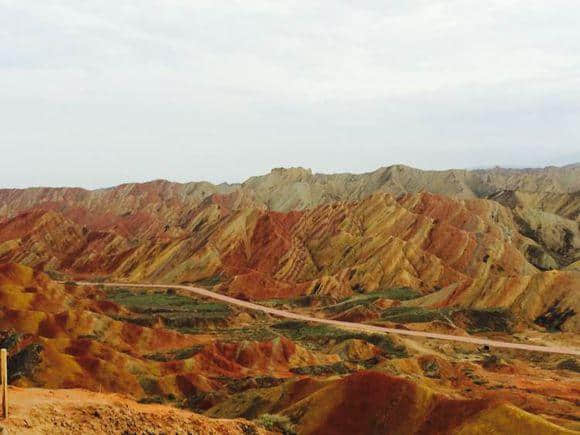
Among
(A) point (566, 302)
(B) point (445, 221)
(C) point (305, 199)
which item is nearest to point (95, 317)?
(A) point (566, 302)

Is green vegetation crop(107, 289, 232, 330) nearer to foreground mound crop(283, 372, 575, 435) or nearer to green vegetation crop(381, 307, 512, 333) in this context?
green vegetation crop(381, 307, 512, 333)

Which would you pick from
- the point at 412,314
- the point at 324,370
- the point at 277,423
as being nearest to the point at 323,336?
the point at 412,314

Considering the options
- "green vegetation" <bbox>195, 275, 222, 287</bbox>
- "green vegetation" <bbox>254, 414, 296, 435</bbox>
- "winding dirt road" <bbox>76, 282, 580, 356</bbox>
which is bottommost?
"winding dirt road" <bbox>76, 282, 580, 356</bbox>

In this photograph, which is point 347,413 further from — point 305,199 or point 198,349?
point 305,199

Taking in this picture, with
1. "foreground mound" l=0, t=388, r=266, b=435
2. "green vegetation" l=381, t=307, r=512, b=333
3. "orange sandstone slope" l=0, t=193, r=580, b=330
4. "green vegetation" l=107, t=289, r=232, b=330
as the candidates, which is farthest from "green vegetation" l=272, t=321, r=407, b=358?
"foreground mound" l=0, t=388, r=266, b=435

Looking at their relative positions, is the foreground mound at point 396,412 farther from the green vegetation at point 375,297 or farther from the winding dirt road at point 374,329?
the green vegetation at point 375,297

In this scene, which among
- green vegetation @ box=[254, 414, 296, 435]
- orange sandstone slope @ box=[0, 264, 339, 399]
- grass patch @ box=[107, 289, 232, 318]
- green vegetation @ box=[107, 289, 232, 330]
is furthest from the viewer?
grass patch @ box=[107, 289, 232, 318]
